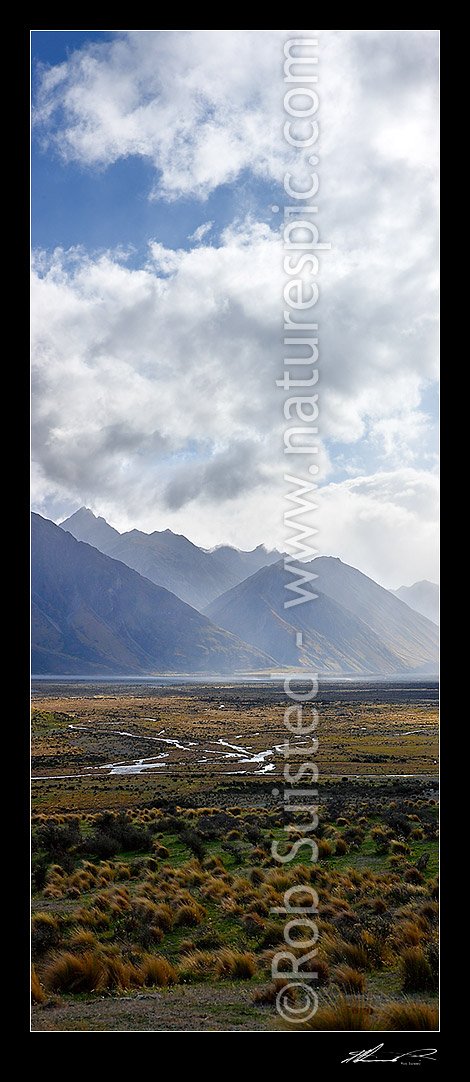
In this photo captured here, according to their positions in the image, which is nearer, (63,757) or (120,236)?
(120,236)

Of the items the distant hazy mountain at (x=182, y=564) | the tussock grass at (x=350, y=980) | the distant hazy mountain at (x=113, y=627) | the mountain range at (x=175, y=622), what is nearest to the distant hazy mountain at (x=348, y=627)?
the mountain range at (x=175, y=622)

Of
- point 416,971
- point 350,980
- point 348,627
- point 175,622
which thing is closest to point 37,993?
point 350,980
